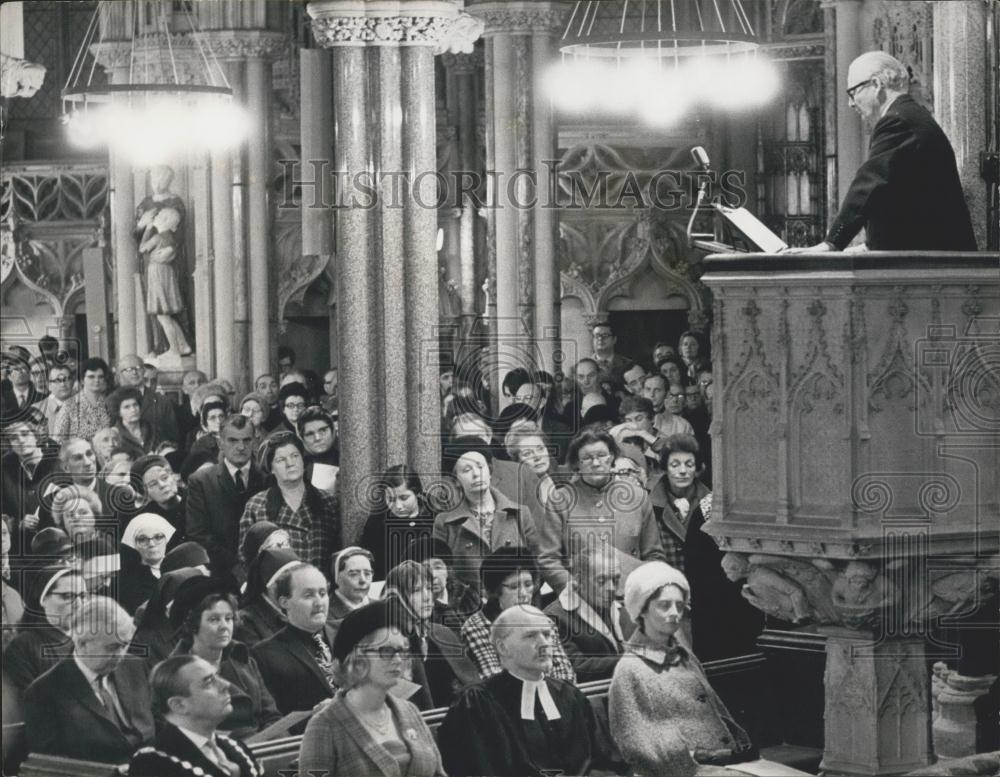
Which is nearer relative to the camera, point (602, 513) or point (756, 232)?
point (756, 232)

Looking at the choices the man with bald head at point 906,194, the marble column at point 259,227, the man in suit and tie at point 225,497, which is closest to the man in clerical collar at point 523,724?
the man in suit and tie at point 225,497

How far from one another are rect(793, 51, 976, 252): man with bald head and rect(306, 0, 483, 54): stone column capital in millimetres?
2839

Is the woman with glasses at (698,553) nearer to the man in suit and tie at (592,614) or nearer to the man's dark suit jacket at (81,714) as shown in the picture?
the man in suit and tie at (592,614)

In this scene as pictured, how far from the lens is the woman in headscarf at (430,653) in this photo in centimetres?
1233

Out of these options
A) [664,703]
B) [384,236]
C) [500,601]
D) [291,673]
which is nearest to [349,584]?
[291,673]

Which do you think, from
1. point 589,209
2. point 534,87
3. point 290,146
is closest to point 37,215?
point 290,146

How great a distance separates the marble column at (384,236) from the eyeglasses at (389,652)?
1.20m

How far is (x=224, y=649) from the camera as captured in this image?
1228 cm

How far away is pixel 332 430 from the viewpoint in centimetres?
1384

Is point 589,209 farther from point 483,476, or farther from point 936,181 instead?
point 936,181

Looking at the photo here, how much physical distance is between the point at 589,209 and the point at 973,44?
6.65m

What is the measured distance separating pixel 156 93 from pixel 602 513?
472cm

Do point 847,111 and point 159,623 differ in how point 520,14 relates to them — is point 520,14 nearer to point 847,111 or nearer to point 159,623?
point 847,111

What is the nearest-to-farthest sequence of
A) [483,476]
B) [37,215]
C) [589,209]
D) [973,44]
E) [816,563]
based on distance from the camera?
[816,563] → [973,44] → [483,476] → [589,209] → [37,215]
